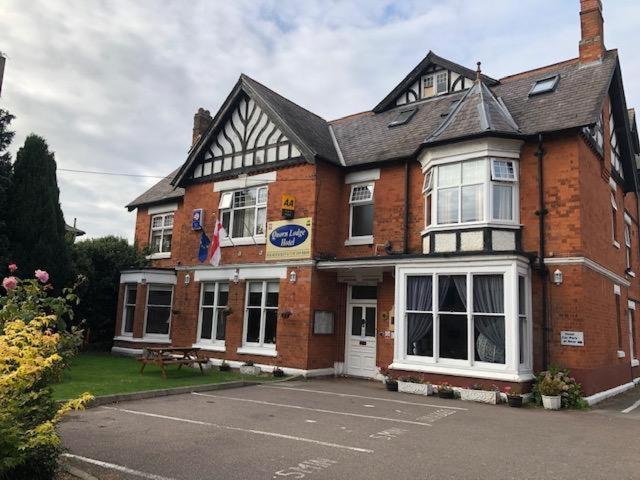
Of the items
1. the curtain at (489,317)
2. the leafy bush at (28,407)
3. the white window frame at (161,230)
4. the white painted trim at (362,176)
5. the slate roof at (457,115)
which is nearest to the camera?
the leafy bush at (28,407)

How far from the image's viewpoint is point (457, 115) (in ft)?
49.4

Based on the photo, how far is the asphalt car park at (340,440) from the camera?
6410mm

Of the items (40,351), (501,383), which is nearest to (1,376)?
(40,351)

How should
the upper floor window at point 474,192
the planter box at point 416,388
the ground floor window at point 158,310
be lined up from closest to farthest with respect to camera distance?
the planter box at point 416,388
the upper floor window at point 474,192
the ground floor window at point 158,310

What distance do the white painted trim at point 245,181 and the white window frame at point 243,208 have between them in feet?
0.41

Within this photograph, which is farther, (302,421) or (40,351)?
(302,421)

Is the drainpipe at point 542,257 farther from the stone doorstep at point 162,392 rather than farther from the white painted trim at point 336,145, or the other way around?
the stone doorstep at point 162,392

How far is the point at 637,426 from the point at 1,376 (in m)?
10.5

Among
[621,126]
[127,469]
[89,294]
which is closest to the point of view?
[127,469]

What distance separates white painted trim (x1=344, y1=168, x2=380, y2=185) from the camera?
16844mm

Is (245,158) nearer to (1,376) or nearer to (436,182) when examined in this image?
(436,182)

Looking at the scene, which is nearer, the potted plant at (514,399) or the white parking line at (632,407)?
the potted plant at (514,399)

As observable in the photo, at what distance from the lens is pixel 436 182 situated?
47.9 ft

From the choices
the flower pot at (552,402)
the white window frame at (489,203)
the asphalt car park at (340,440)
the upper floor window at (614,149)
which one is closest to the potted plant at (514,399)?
the asphalt car park at (340,440)
